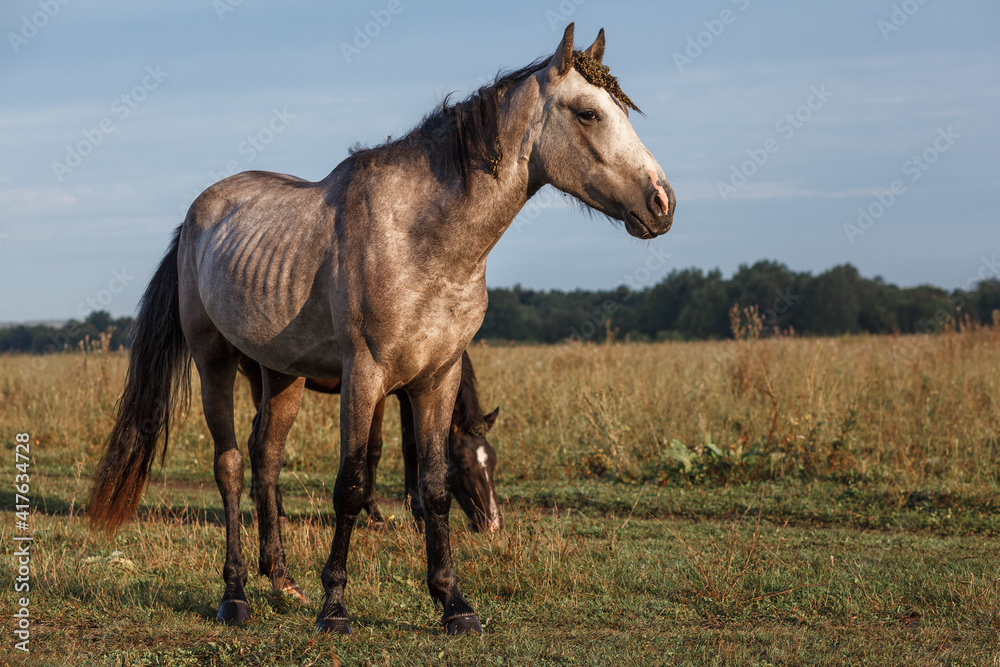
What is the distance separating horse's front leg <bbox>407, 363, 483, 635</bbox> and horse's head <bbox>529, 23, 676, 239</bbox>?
1136mm

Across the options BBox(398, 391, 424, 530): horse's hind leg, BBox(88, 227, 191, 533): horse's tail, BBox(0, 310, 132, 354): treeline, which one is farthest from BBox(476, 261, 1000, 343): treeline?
BBox(88, 227, 191, 533): horse's tail

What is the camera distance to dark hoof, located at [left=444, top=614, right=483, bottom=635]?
3811mm

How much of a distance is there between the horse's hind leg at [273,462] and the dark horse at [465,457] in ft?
3.68

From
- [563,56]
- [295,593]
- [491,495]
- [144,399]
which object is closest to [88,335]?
[144,399]

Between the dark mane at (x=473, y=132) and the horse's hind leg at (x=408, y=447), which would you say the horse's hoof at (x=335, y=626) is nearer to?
the dark mane at (x=473, y=132)

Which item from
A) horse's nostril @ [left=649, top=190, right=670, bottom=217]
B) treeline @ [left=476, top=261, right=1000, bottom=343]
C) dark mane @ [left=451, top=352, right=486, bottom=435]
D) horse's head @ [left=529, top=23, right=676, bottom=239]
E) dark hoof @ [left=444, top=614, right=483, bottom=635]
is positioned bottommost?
dark hoof @ [left=444, top=614, right=483, bottom=635]

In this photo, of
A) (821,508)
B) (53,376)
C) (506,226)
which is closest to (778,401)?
(821,508)

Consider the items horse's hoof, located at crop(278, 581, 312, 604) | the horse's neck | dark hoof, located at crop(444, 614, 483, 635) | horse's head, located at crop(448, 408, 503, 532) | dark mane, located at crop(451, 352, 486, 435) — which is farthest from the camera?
dark mane, located at crop(451, 352, 486, 435)

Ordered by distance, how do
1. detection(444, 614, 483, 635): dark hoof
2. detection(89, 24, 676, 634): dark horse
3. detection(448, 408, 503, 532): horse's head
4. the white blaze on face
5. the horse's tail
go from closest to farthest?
detection(89, 24, 676, 634): dark horse < detection(444, 614, 483, 635): dark hoof < the horse's tail < the white blaze on face < detection(448, 408, 503, 532): horse's head

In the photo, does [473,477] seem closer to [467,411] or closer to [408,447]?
[467,411]

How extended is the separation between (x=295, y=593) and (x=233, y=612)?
366mm

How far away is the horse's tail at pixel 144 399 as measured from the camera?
504cm

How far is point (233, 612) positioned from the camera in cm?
424

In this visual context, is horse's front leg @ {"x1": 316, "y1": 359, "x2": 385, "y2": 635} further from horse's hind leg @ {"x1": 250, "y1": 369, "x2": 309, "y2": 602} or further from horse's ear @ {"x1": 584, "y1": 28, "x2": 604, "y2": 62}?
horse's ear @ {"x1": 584, "y1": 28, "x2": 604, "y2": 62}
